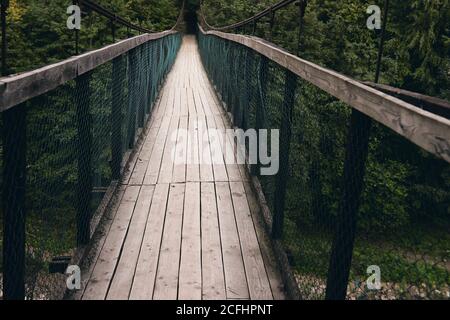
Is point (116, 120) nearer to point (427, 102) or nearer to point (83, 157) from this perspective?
point (83, 157)

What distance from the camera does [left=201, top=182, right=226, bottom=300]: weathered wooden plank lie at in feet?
8.00

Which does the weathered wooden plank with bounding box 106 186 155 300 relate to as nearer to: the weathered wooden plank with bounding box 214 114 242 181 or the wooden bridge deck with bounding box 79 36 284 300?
the wooden bridge deck with bounding box 79 36 284 300

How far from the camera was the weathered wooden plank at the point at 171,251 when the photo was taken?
2.41m

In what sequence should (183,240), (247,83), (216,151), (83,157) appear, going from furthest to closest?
(216,151) < (247,83) < (183,240) < (83,157)

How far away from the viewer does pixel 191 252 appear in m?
2.83

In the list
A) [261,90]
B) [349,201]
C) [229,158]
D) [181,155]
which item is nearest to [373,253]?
[229,158]

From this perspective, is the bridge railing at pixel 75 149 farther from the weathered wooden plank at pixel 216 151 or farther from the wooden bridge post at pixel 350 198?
the wooden bridge post at pixel 350 198

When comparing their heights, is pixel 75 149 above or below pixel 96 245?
above

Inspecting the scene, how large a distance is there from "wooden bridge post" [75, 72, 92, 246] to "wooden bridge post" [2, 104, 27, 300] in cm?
86

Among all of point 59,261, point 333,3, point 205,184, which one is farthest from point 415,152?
point 59,261

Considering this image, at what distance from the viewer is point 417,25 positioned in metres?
15.9

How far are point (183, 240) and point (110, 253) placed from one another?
0.42m

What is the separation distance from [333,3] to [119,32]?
786 centimetres

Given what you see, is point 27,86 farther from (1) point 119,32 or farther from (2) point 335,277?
(1) point 119,32
